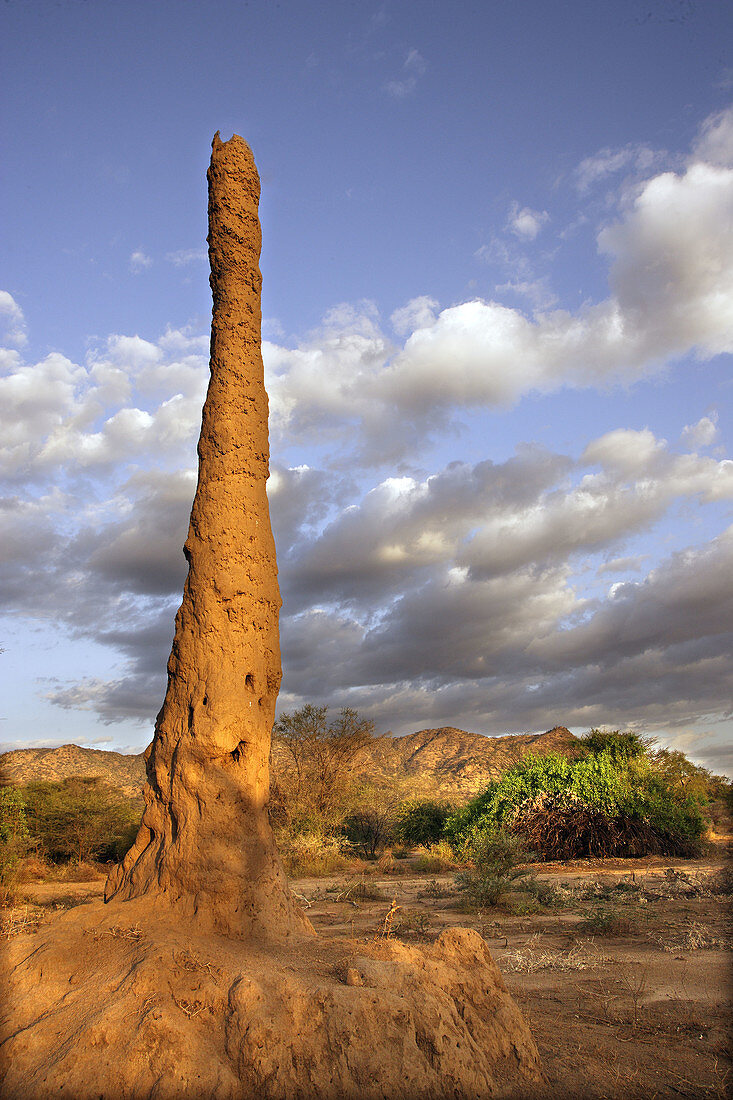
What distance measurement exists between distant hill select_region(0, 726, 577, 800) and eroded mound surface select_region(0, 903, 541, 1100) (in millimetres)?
32497

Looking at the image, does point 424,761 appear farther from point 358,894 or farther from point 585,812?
point 358,894

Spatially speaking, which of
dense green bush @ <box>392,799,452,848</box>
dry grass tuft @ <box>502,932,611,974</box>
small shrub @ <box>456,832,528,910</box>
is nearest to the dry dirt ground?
dry grass tuft @ <box>502,932,611,974</box>

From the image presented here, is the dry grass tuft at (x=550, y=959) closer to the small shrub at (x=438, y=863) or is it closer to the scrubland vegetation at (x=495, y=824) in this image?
the scrubland vegetation at (x=495, y=824)

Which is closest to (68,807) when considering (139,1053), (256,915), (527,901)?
(527,901)

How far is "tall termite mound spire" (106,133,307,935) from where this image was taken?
4.52 m

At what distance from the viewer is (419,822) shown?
81.4 feet

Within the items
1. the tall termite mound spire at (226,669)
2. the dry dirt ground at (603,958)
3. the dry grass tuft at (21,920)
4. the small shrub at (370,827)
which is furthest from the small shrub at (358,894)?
the small shrub at (370,827)

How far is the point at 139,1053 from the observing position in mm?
2961

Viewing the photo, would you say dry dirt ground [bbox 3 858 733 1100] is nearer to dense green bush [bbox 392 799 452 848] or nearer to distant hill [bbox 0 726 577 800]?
dense green bush [bbox 392 799 452 848]

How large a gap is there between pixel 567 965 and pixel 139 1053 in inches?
188

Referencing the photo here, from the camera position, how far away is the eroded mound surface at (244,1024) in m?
2.97

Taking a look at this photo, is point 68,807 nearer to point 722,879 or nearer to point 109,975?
point 722,879

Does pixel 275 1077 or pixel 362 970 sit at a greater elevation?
pixel 362 970

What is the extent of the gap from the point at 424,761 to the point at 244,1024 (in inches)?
2198
